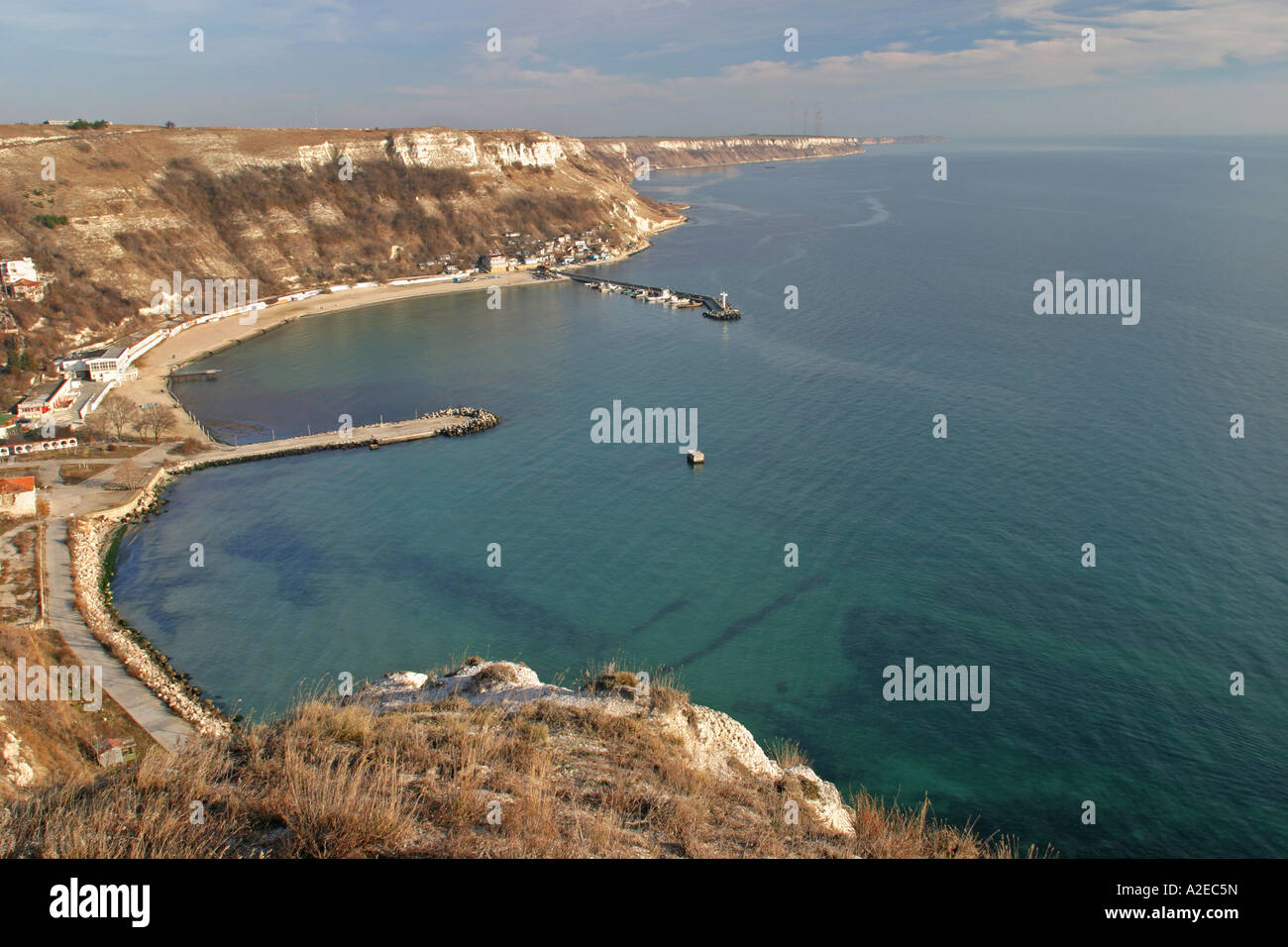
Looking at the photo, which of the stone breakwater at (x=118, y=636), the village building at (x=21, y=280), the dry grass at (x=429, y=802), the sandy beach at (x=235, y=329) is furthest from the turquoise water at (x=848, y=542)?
the village building at (x=21, y=280)

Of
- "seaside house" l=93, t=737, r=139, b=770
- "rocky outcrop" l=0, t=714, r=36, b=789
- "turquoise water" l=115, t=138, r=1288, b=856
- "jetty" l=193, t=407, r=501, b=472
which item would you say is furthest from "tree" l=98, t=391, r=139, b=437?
"rocky outcrop" l=0, t=714, r=36, b=789

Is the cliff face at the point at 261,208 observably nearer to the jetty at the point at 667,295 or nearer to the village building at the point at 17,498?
the jetty at the point at 667,295

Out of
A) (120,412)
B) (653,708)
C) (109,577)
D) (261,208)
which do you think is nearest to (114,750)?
(109,577)

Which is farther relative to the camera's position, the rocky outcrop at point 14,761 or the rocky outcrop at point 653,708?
the rocky outcrop at point 14,761

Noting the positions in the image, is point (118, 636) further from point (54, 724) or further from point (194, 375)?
point (194, 375)

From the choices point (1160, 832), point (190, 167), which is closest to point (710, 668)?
point (1160, 832)

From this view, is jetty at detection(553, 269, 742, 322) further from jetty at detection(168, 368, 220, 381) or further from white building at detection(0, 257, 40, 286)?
white building at detection(0, 257, 40, 286)
